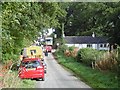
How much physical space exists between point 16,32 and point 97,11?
5641 cm

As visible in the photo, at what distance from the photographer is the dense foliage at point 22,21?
817 inches

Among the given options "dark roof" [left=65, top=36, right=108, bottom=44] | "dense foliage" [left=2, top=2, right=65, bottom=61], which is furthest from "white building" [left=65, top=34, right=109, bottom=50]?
"dense foliage" [left=2, top=2, right=65, bottom=61]

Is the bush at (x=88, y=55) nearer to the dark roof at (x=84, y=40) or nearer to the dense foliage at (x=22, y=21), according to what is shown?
the dense foliage at (x=22, y=21)

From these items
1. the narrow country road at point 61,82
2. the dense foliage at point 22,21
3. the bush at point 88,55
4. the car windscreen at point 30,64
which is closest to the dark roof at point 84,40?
the bush at point 88,55

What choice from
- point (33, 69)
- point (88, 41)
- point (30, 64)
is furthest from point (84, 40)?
point (33, 69)

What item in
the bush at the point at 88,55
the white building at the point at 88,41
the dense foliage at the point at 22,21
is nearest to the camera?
the dense foliage at the point at 22,21

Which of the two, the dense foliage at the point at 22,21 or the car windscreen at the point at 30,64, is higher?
the dense foliage at the point at 22,21

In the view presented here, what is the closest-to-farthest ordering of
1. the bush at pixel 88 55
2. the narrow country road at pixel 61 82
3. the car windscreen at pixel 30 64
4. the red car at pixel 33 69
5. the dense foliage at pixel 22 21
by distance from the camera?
the dense foliage at pixel 22 21 → the narrow country road at pixel 61 82 → the red car at pixel 33 69 → the car windscreen at pixel 30 64 → the bush at pixel 88 55

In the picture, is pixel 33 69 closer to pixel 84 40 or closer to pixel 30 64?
pixel 30 64

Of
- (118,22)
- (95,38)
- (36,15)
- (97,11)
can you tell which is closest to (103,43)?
(95,38)

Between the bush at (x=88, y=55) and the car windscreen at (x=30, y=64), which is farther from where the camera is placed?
the bush at (x=88, y=55)

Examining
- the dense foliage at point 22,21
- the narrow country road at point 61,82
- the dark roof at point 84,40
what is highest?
the dense foliage at point 22,21

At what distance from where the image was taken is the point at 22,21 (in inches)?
1009

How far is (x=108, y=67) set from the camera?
28.5m
